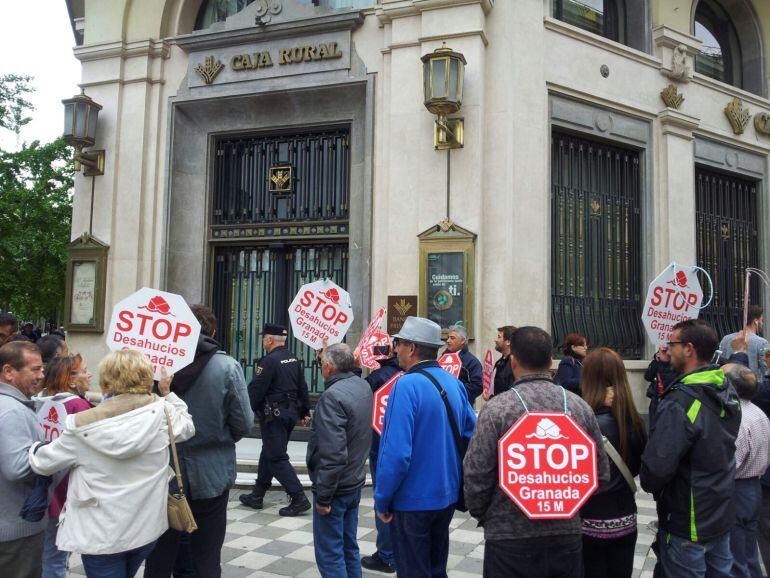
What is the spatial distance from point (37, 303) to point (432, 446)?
70.4ft

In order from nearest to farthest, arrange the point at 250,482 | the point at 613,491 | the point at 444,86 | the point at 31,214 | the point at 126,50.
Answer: the point at 613,491, the point at 250,482, the point at 444,86, the point at 126,50, the point at 31,214

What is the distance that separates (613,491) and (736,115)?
37.1 feet

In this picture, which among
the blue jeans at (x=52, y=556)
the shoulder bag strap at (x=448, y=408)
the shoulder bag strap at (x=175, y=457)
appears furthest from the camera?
the blue jeans at (x=52, y=556)

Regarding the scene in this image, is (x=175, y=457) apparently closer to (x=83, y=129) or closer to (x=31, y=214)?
(x=83, y=129)

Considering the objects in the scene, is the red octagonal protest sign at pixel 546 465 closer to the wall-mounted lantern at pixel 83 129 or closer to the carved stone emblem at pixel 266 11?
the carved stone emblem at pixel 266 11

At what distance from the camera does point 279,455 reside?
23.5 ft

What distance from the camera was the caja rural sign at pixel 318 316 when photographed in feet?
24.4

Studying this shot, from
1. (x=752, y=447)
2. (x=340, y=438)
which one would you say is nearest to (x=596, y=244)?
(x=752, y=447)

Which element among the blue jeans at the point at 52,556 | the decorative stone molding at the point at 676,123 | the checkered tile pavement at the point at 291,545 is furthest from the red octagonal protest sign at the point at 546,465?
the decorative stone molding at the point at 676,123

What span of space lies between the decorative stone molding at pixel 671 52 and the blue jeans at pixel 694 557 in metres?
9.99

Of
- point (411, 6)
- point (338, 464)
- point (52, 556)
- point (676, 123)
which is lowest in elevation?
point (52, 556)

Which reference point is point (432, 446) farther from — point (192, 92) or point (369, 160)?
point (192, 92)

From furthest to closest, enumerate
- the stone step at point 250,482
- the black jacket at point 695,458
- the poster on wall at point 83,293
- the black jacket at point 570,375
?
the poster on wall at point 83,293, the stone step at point 250,482, the black jacket at point 570,375, the black jacket at point 695,458

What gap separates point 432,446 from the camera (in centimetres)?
381
